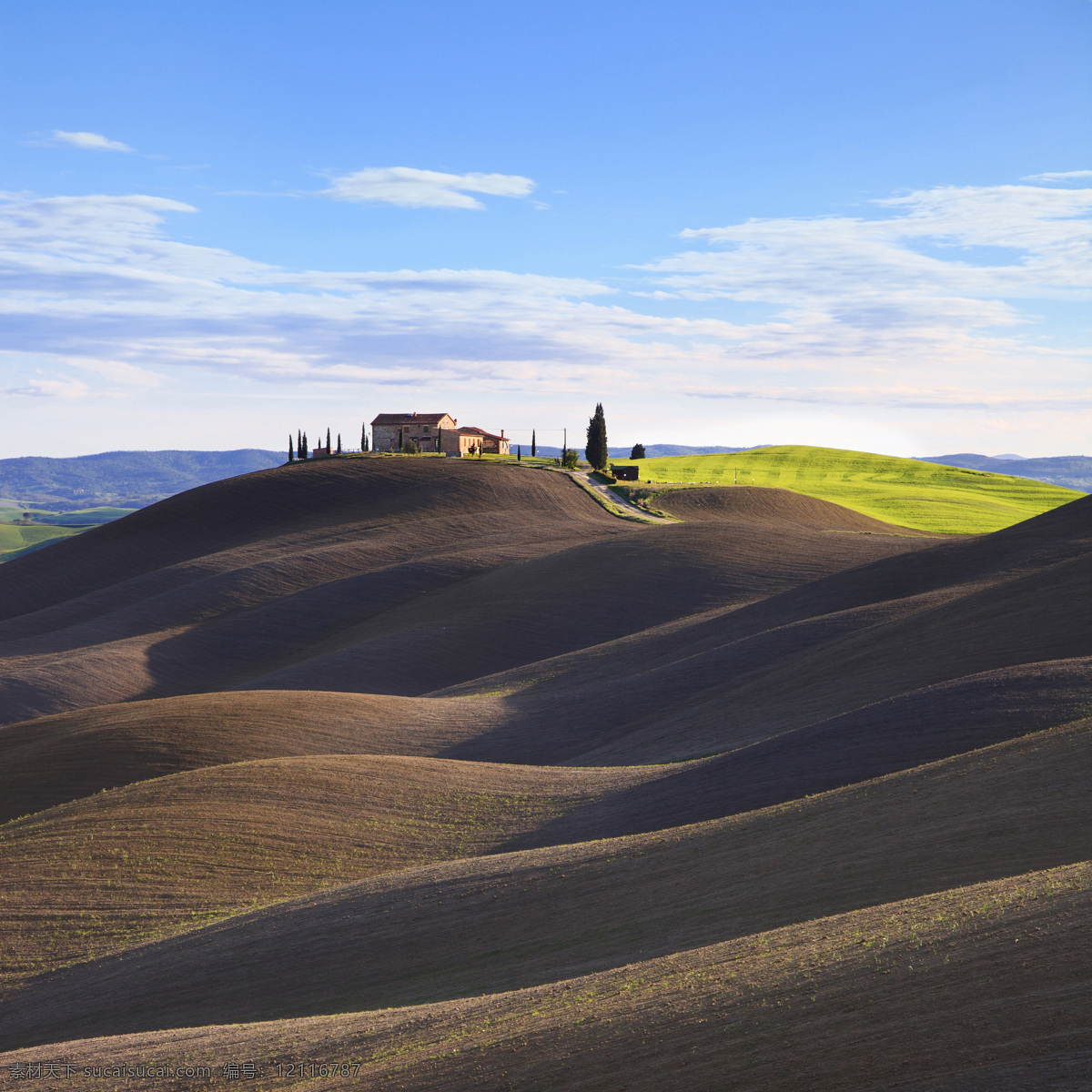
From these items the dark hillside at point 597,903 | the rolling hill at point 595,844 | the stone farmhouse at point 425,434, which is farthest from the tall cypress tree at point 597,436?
the dark hillside at point 597,903

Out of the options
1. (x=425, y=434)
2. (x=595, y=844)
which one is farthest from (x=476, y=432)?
(x=595, y=844)

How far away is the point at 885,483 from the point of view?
13988cm

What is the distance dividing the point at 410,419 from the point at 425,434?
368 cm

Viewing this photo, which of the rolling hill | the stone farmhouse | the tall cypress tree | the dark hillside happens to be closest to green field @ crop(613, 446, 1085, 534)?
the tall cypress tree

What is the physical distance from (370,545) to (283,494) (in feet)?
84.4

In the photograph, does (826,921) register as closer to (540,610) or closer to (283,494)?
(540,610)

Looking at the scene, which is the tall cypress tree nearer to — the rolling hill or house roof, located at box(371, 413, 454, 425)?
house roof, located at box(371, 413, 454, 425)

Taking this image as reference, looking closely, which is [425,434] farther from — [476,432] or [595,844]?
[595,844]

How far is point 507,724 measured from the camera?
38.2 meters

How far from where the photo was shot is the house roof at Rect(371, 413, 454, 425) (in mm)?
127375

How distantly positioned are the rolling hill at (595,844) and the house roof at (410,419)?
2836 inches

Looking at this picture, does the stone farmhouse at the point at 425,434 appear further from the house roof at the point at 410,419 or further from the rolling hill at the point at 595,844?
the rolling hill at the point at 595,844

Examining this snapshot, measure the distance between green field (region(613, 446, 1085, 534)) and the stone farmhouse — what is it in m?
23.4

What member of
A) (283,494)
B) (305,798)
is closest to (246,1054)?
(305,798)
